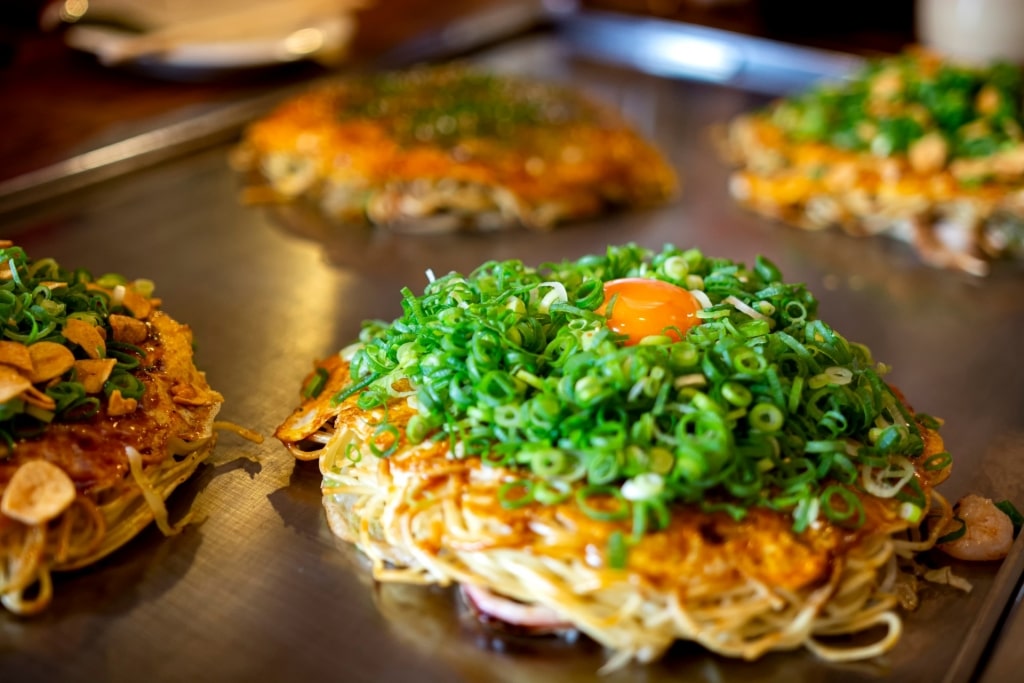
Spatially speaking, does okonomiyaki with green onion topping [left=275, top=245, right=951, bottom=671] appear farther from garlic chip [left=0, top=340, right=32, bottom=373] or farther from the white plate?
the white plate

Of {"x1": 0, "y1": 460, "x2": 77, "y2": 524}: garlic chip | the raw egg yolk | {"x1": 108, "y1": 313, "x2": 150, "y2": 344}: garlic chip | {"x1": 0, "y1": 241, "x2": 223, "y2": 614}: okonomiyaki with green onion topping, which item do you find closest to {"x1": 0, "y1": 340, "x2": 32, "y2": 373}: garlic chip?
{"x1": 0, "y1": 241, "x2": 223, "y2": 614}: okonomiyaki with green onion topping

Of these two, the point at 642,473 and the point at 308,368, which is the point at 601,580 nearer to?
the point at 642,473

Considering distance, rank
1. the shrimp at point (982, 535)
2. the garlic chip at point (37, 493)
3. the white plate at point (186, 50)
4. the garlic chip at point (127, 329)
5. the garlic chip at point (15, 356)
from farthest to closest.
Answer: the white plate at point (186, 50) < the garlic chip at point (127, 329) < the shrimp at point (982, 535) < the garlic chip at point (15, 356) < the garlic chip at point (37, 493)

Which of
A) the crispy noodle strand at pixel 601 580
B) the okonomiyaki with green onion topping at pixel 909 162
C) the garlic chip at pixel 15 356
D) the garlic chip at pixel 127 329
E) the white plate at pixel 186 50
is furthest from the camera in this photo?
the white plate at pixel 186 50

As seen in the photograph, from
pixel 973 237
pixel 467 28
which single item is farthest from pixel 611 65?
pixel 973 237

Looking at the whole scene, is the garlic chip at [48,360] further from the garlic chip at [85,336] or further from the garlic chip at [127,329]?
the garlic chip at [127,329]

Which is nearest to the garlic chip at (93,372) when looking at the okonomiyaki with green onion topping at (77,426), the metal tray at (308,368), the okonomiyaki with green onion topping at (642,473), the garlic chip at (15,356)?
the okonomiyaki with green onion topping at (77,426)

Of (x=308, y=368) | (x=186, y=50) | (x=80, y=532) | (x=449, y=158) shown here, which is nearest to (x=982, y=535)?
(x=308, y=368)
